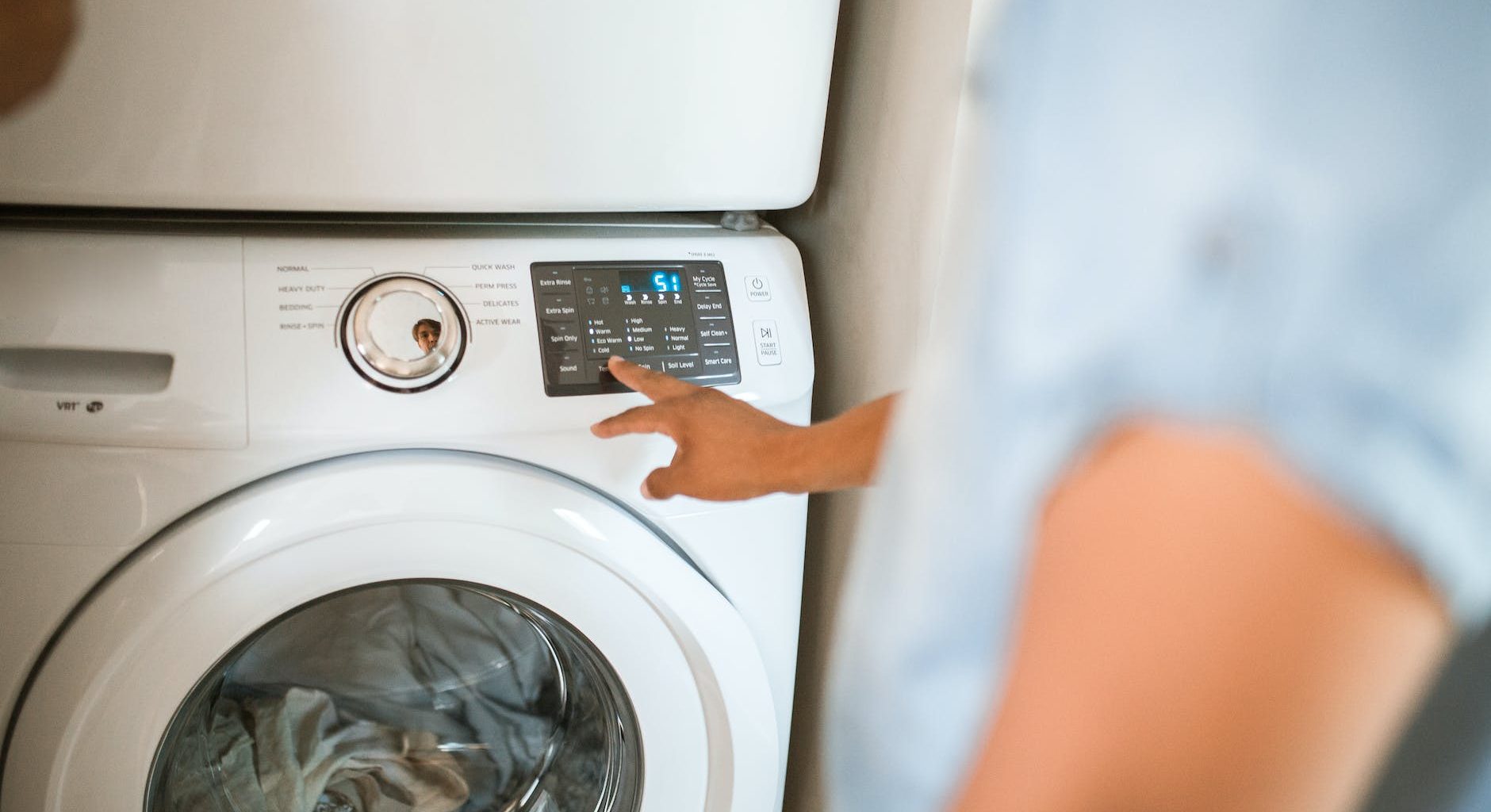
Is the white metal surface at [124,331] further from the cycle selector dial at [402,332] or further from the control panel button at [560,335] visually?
the control panel button at [560,335]

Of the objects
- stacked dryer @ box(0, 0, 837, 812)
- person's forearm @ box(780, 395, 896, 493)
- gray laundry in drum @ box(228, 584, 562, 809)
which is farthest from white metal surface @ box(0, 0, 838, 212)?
gray laundry in drum @ box(228, 584, 562, 809)

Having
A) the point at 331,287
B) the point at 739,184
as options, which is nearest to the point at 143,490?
the point at 331,287

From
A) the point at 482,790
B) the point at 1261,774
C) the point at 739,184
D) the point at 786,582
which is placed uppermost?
the point at 739,184

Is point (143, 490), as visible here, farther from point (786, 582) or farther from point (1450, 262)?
point (1450, 262)

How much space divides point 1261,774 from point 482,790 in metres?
0.66

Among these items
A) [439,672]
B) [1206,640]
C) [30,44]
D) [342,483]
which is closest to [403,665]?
[439,672]

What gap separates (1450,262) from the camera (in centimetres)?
25

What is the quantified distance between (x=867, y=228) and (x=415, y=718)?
53cm

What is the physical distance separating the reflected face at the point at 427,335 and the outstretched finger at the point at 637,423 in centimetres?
11

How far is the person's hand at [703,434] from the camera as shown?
0.57m

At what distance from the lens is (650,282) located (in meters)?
0.64

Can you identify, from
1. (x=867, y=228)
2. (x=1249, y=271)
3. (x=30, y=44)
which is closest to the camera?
(x=1249, y=271)

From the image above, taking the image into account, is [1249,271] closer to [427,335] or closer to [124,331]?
[427,335]

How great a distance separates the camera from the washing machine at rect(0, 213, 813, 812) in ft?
1.76
